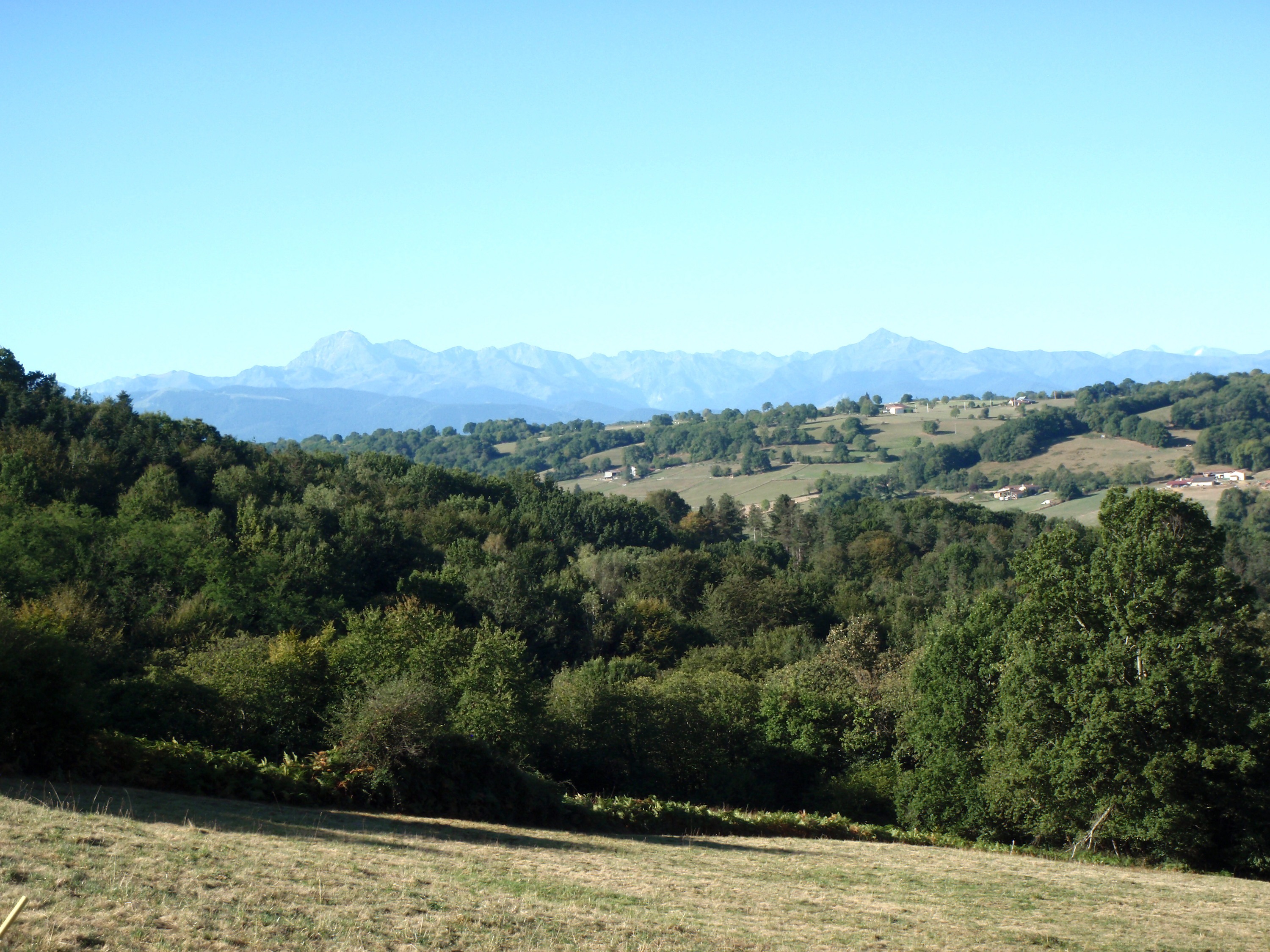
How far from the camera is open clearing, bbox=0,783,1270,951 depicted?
28.1ft

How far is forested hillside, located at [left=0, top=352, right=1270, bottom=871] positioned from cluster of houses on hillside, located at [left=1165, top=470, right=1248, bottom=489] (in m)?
84.2

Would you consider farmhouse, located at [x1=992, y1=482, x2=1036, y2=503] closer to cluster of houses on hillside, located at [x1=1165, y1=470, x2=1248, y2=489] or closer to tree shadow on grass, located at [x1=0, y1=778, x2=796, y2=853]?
cluster of houses on hillside, located at [x1=1165, y1=470, x2=1248, y2=489]

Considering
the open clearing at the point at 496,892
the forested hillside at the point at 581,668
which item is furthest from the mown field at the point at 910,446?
the open clearing at the point at 496,892

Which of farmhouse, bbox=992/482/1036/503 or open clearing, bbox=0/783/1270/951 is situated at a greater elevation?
open clearing, bbox=0/783/1270/951

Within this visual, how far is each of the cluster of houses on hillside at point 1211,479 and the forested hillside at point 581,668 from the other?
84211 millimetres

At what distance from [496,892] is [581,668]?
2263cm

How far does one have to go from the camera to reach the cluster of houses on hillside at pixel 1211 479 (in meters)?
123

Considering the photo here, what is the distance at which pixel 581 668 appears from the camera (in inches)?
1321

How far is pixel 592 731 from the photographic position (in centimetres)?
2720

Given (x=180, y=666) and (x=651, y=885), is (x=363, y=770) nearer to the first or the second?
(x=651, y=885)

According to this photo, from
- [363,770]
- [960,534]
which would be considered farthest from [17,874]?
[960,534]

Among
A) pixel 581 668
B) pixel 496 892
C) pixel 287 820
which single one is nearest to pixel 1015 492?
pixel 581 668

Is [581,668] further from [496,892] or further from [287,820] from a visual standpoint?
[496,892]

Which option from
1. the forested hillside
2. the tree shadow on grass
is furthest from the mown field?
the tree shadow on grass
